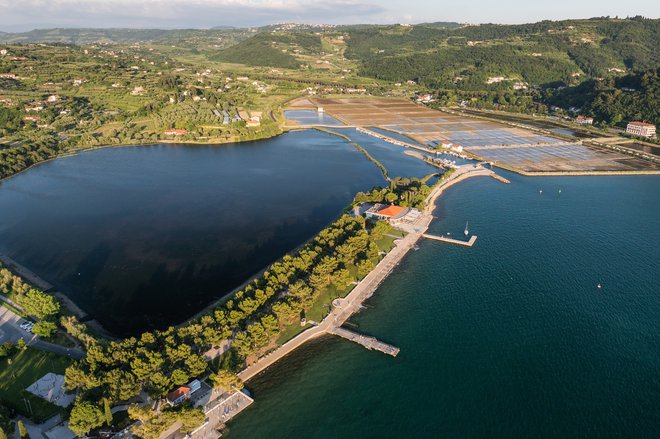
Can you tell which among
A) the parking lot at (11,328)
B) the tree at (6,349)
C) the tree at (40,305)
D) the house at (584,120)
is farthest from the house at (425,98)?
the tree at (6,349)

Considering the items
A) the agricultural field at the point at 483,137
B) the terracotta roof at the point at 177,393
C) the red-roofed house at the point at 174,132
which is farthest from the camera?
the red-roofed house at the point at 174,132

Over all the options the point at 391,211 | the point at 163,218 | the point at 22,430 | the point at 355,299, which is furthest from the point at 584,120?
the point at 22,430

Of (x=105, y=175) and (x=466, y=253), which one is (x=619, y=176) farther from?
(x=105, y=175)

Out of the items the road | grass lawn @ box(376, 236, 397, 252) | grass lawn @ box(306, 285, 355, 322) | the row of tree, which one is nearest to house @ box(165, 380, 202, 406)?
the row of tree

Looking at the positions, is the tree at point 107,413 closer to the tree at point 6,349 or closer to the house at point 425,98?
the tree at point 6,349

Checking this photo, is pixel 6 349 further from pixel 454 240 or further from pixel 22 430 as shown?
pixel 454 240

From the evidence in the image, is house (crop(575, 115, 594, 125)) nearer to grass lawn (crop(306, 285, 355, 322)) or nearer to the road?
grass lawn (crop(306, 285, 355, 322))

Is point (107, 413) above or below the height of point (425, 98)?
below
